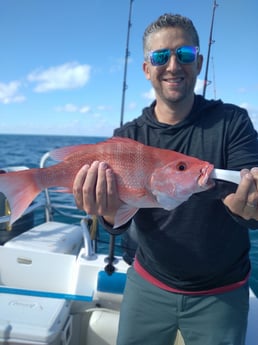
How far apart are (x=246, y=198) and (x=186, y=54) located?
115 centimetres

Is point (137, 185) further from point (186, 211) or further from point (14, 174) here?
point (14, 174)

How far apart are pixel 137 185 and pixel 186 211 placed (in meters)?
0.41

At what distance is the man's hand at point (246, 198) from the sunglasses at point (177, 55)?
1.00m

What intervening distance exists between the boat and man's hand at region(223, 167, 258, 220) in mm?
1482

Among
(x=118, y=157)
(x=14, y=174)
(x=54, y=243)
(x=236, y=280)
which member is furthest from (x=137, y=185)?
(x=54, y=243)

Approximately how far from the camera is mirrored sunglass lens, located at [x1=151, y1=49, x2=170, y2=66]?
2.18m

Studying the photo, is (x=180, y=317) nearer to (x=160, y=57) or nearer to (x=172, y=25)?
(x=160, y=57)

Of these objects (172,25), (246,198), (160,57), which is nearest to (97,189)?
(246,198)

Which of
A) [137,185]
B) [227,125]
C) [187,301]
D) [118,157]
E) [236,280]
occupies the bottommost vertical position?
[187,301]

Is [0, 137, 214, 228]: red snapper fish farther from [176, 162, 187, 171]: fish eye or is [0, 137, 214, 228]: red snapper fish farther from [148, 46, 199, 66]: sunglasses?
[148, 46, 199, 66]: sunglasses

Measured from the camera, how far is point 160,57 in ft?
7.20

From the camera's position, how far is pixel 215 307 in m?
2.02

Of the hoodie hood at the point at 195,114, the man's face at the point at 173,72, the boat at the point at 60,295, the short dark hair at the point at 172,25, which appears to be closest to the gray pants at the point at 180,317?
the boat at the point at 60,295

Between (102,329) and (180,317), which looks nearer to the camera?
(180,317)
